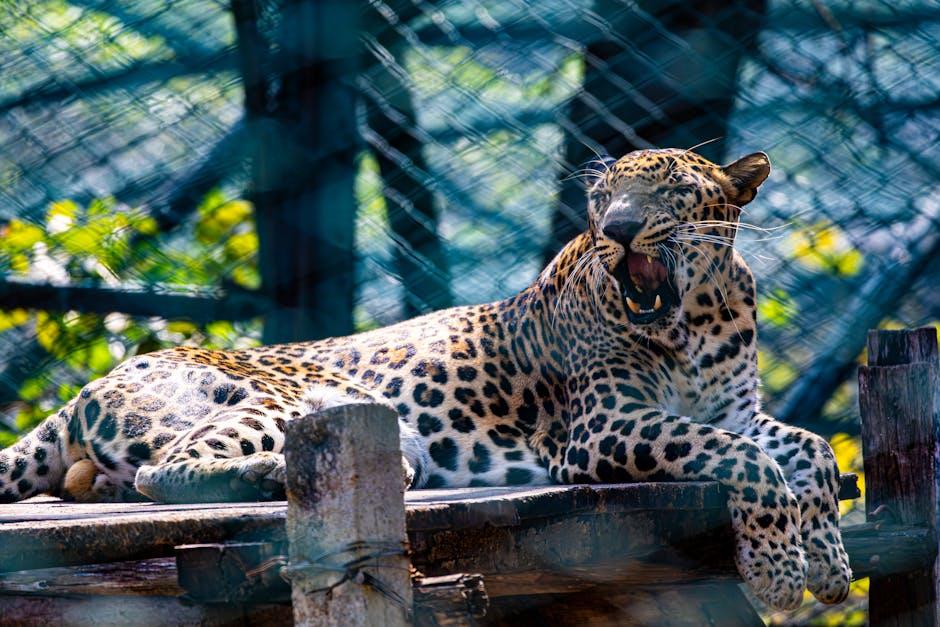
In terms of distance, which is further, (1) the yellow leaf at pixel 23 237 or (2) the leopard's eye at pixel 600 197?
(1) the yellow leaf at pixel 23 237

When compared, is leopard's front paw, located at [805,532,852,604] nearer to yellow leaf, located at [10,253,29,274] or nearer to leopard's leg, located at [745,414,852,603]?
leopard's leg, located at [745,414,852,603]

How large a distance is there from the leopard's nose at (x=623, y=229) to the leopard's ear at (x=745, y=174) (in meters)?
0.40

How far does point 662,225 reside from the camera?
10.7 feet

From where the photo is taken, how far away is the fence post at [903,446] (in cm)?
357

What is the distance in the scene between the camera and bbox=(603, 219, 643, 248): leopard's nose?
3.22 meters

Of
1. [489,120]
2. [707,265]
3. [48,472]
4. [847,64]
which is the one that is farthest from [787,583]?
[847,64]

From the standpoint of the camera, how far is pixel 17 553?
2.10 m

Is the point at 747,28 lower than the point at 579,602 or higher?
higher

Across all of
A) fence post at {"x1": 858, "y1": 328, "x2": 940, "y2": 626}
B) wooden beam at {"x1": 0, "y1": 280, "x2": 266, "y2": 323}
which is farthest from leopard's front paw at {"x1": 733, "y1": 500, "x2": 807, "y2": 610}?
wooden beam at {"x1": 0, "y1": 280, "x2": 266, "y2": 323}

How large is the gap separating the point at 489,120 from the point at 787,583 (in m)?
2.59

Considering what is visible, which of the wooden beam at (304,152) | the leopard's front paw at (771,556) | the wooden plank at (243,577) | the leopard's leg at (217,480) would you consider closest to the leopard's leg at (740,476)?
the leopard's front paw at (771,556)

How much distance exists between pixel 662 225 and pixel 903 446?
95 cm

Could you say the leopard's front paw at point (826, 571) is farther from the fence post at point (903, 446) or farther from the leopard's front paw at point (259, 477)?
the leopard's front paw at point (259, 477)

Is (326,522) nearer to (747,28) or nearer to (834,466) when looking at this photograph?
(834,466)
